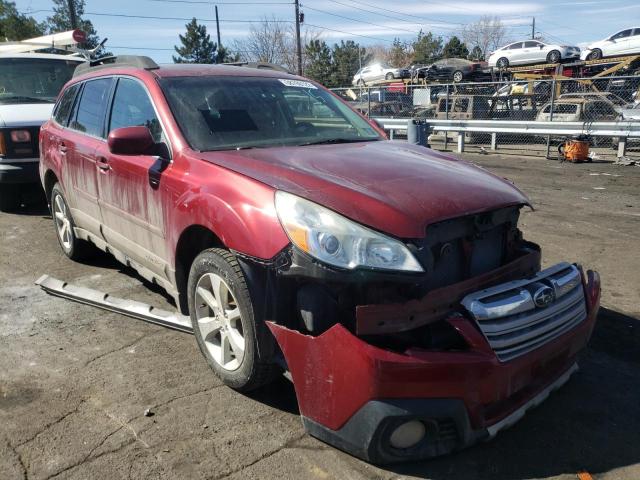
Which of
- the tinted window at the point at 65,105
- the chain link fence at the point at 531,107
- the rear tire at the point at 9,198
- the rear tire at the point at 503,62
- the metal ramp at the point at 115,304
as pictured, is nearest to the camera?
the metal ramp at the point at 115,304

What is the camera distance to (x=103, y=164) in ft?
13.8

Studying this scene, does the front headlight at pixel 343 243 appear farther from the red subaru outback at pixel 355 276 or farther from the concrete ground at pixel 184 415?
the concrete ground at pixel 184 415

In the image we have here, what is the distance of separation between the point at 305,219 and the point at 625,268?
393 centimetres

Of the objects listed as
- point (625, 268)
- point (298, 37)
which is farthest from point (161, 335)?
point (298, 37)

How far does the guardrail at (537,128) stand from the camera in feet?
40.7

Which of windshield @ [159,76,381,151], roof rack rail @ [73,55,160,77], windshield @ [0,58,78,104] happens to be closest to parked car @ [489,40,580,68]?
windshield @ [0,58,78,104]

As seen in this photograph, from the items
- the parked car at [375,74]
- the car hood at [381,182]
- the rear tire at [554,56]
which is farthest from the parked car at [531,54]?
the car hood at [381,182]

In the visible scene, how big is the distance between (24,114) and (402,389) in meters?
7.18

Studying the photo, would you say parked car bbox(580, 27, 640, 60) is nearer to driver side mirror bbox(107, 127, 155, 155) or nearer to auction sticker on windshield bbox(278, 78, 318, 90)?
auction sticker on windshield bbox(278, 78, 318, 90)

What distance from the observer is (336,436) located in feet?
7.94

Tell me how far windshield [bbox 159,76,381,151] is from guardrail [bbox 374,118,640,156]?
315 inches

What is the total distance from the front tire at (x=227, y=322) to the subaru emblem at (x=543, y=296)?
126 cm

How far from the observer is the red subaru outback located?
2.30 m

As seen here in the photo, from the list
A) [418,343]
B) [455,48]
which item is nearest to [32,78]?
[418,343]
